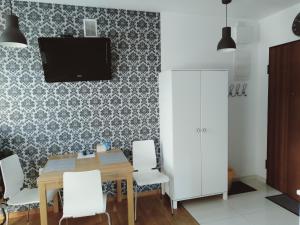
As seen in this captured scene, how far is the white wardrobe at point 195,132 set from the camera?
3.03m

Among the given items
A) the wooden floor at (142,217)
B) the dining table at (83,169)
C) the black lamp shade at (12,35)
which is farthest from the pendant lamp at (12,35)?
the wooden floor at (142,217)

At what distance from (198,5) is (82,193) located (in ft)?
8.69

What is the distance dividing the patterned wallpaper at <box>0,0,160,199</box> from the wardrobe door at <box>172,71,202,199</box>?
20.2 inches

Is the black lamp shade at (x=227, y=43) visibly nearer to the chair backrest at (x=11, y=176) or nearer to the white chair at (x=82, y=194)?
the white chair at (x=82, y=194)

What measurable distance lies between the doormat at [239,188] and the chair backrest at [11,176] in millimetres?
2791

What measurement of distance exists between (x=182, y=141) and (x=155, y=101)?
2.42 feet

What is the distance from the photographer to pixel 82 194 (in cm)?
217

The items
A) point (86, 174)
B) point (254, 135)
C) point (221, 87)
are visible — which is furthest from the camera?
point (254, 135)

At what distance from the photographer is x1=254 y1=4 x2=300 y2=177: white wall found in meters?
3.39

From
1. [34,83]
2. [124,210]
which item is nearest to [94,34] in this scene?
[34,83]

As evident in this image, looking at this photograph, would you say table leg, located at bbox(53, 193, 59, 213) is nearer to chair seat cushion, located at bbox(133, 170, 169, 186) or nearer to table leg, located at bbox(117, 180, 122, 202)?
table leg, located at bbox(117, 180, 122, 202)

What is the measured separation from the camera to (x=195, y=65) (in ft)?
11.6

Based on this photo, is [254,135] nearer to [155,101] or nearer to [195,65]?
[195,65]

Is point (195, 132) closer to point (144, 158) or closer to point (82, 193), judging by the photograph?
point (144, 158)
